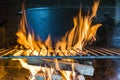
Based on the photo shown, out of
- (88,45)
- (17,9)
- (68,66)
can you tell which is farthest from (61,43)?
(17,9)

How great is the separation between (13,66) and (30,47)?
0.89ft

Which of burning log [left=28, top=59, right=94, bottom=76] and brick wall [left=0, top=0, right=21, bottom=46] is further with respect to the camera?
brick wall [left=0, top=0, right=21, bottom=46]

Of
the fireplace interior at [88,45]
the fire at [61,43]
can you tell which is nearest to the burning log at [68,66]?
the fire at [61,43]

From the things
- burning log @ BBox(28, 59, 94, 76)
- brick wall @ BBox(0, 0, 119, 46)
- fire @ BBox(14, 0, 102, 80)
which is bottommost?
burning log @ BBox(28, 59, 94, 76)

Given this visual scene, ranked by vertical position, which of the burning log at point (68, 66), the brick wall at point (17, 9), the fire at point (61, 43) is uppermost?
the brick wall at point (17, 9)

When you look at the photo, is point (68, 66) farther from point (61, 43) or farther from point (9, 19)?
point (9, 19)

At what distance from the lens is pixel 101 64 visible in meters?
1.58

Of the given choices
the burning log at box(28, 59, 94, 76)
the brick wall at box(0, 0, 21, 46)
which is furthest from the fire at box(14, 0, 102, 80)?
the brick wall at box(0, 0, 21, 46)

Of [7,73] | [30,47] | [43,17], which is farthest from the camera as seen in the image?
[7,73]

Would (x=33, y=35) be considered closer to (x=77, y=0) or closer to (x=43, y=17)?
(x=43, y=17)

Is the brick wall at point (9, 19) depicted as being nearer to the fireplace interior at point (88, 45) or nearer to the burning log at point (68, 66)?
the fireplace interior at point (88, 45)

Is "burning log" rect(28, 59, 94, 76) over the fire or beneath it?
beneath

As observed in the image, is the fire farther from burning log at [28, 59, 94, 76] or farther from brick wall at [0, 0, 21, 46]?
brick wall at [0, 0, 21, 46]

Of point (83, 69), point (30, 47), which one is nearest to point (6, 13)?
point (30, 47)
